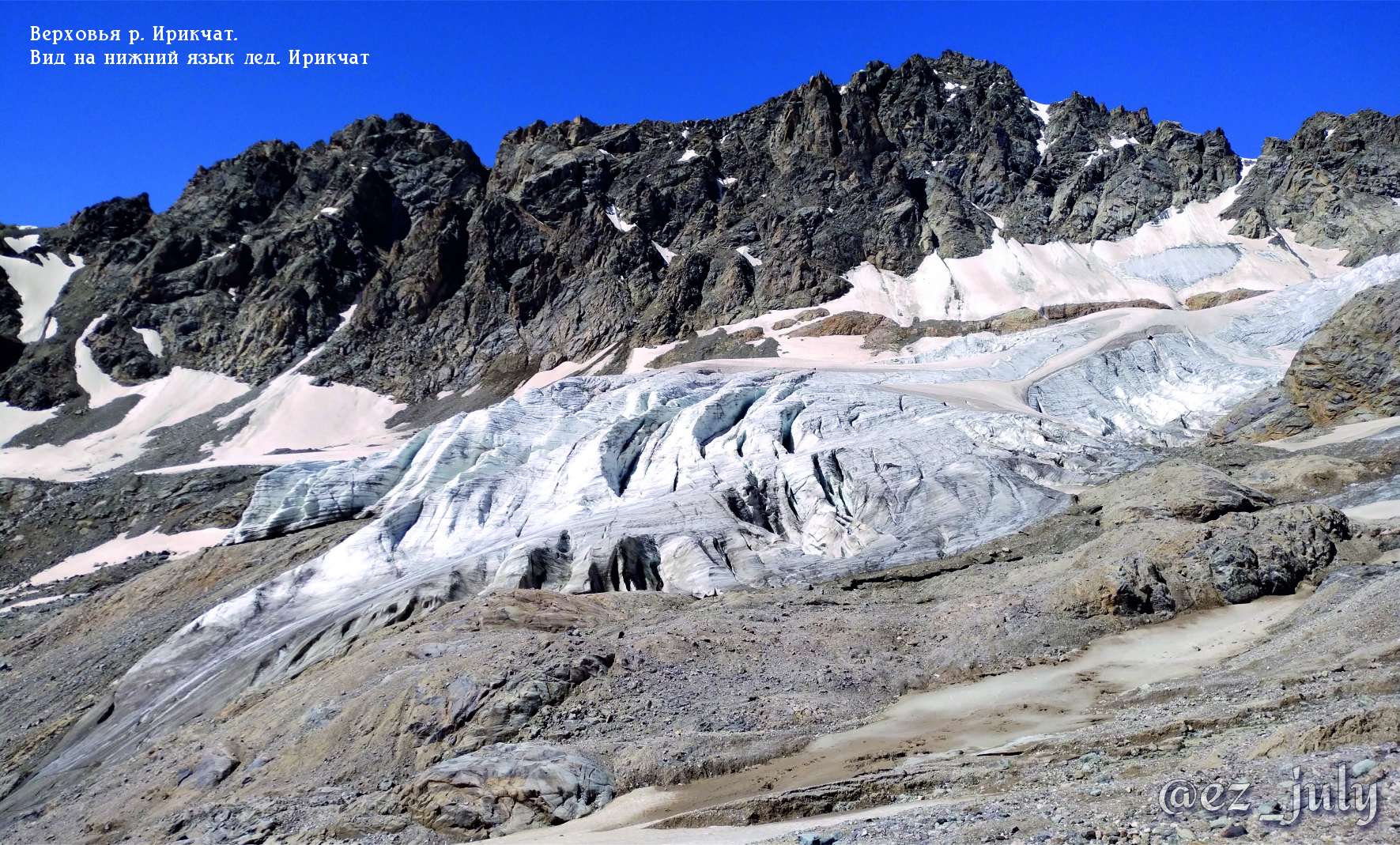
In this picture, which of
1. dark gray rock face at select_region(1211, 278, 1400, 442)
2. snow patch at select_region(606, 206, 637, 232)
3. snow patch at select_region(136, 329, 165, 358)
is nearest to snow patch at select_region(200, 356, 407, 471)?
snow patch at select_region(136, 329, 165, 358)

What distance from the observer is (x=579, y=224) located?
329ft

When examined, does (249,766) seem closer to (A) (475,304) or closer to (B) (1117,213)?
(A) (475,304)

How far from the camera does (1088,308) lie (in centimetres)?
7775

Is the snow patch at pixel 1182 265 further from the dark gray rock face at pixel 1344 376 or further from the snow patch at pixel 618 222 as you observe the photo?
the dark gray rock face at pixel 1344 376

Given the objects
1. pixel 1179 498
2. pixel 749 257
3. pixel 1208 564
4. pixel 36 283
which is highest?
pixel 749 257

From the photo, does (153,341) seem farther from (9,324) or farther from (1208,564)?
(1208,564)

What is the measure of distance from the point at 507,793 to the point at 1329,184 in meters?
104

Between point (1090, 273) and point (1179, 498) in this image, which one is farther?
point (1090, 273)

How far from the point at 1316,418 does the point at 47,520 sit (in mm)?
66218

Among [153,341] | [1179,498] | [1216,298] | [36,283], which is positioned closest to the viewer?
[1179,498]

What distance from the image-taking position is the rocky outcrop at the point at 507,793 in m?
11.8

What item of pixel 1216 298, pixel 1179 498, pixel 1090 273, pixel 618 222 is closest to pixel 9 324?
pixel 618 222

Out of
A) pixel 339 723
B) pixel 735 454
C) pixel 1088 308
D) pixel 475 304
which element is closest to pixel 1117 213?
pixel 1088 308

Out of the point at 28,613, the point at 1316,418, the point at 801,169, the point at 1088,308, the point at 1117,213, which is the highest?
the point at 801,169
